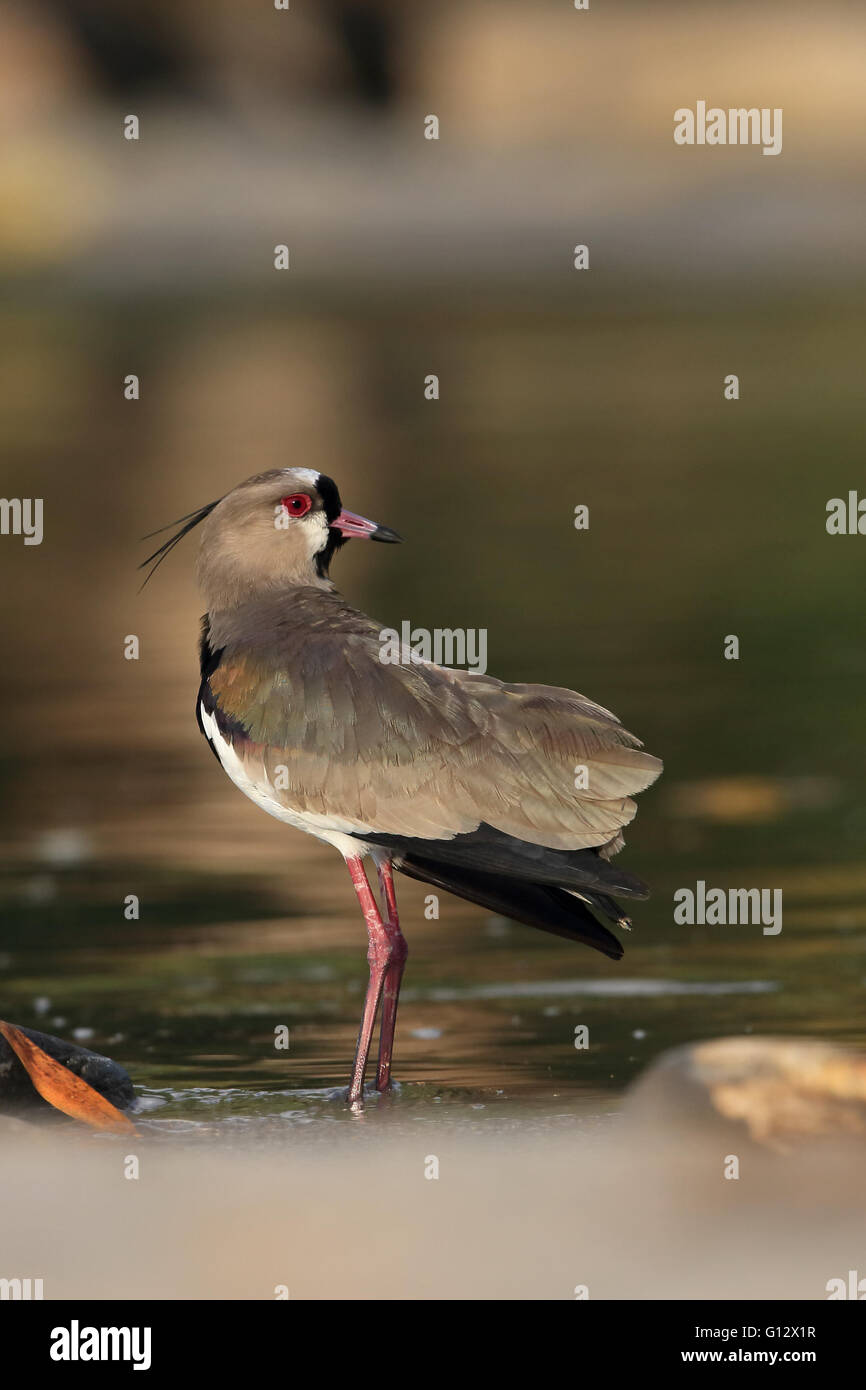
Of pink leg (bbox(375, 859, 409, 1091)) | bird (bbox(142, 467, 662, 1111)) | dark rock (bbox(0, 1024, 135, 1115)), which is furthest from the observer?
pink leg (bbox(375, 859, 409, 1091))

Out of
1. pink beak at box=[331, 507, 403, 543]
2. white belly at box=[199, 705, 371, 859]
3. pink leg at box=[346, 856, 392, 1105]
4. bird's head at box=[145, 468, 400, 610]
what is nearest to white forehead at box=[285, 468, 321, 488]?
bird's head at box=[145, 468, 400, 610]

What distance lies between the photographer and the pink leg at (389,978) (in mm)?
6793

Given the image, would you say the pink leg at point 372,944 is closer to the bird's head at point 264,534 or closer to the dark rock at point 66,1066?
the dark rock at point 66,1066

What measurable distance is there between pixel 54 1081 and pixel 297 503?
188 cm

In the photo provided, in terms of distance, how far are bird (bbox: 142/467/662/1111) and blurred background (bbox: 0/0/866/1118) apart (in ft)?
2.08

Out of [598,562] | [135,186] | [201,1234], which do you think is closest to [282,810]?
[201,1234]

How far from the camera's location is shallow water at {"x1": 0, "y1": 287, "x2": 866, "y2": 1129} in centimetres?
752

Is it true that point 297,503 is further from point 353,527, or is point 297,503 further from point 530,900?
point 530,900

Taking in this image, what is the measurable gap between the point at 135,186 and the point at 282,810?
40743 mm

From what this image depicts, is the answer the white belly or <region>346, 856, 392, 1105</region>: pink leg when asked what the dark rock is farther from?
the white belly

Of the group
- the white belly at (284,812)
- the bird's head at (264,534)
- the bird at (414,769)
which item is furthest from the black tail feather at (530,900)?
the bird's head at (264,534)

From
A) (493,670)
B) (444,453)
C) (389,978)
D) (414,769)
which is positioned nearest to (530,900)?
(414,769)

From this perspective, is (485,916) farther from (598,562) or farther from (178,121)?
(178,121)

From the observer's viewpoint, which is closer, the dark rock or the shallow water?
the dark rock
